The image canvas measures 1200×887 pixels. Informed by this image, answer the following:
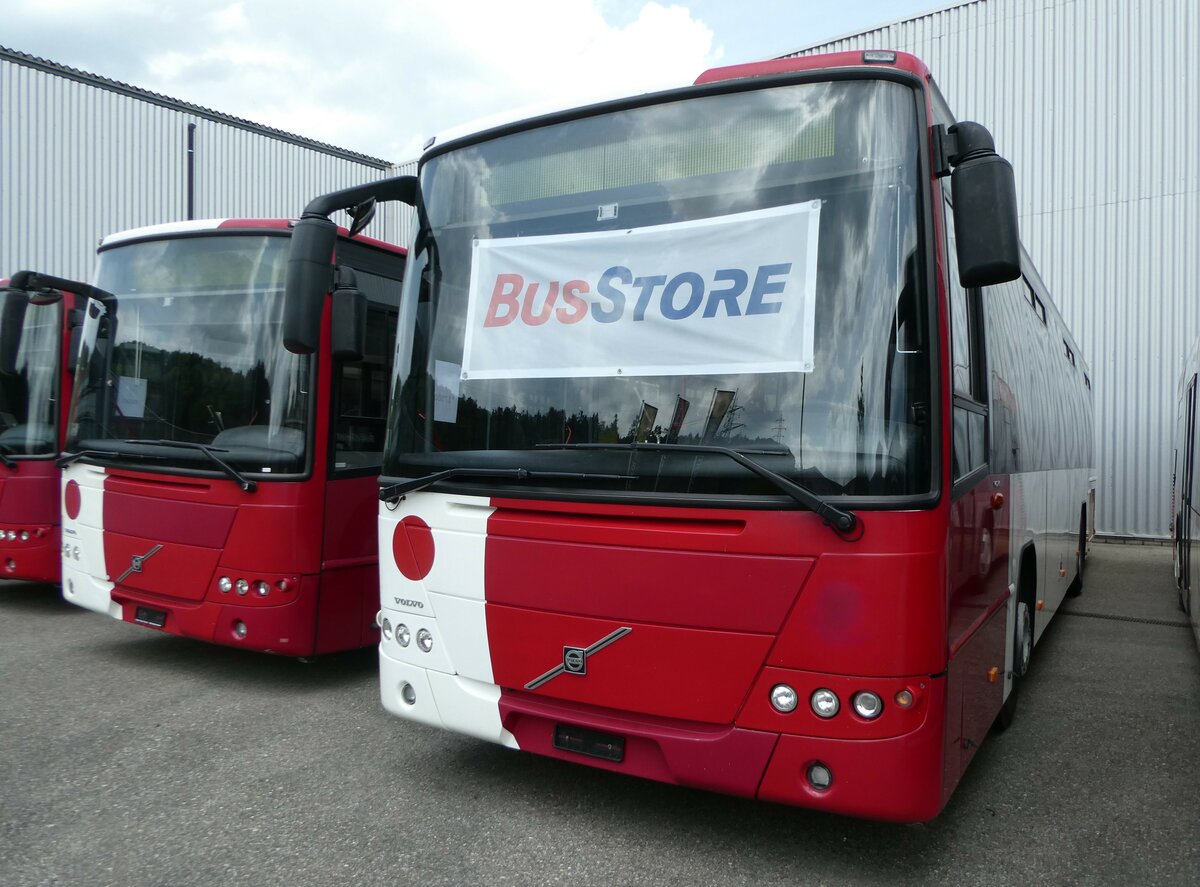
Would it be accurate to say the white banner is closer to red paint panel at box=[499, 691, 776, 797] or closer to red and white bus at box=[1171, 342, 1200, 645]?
red paint panel at box=[499, 691, 776, 797]

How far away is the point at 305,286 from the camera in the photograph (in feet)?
13.0

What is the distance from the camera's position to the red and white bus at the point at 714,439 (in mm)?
2926

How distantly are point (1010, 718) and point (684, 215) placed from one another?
3508mm

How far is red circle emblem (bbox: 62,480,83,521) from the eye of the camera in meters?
6.16

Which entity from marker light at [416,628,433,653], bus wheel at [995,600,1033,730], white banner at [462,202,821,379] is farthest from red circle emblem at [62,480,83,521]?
bus wheel at [995,600,1033,730]

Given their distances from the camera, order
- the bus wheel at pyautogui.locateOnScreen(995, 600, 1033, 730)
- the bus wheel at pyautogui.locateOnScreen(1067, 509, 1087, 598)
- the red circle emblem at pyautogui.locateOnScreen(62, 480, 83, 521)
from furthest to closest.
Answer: the bus wheel at pyautogui.locateOnScreen(1067, 509, 1087, 598)
the red circle emblem at pyautogui.locateOnScreen(62, 480, 83, 521)
the bus wheel at pyautogui.locateOnScreen(995, 600, 1033, 730)

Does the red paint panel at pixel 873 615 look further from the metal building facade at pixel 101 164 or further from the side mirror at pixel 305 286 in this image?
the metal building facade at pixel 101 164

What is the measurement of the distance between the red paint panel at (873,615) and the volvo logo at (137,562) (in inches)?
168

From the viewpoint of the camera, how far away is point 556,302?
3.50 meters

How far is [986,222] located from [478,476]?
201cm

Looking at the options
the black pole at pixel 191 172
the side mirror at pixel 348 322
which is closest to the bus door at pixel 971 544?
the side mirror at pixel 348 322

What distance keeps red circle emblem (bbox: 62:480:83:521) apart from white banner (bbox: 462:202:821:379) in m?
3.95

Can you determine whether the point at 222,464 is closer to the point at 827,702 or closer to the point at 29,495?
the point at 29,495

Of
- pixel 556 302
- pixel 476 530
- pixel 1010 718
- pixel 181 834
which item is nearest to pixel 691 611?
pixel 476 530
